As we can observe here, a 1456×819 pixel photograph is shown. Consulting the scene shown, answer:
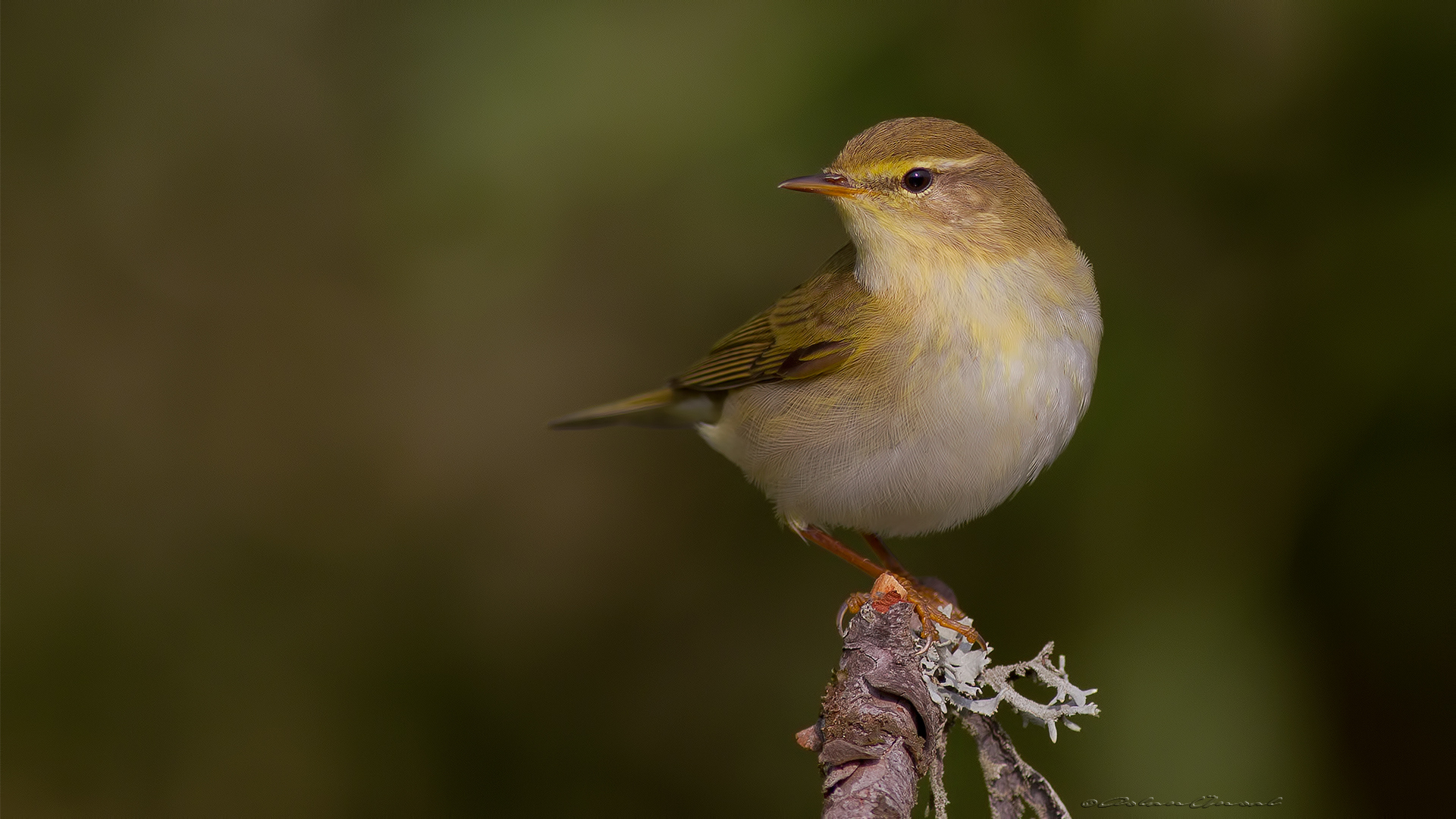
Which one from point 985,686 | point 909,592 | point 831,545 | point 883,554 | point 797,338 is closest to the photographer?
point 985,686

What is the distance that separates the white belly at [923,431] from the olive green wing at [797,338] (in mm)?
69

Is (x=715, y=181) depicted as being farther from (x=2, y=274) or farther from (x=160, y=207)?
(x=2, y=274)

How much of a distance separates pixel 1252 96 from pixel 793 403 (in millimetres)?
1930

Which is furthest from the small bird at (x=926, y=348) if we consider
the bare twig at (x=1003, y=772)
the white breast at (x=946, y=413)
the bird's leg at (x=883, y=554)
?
the bare twig at (x=1003, y=772)

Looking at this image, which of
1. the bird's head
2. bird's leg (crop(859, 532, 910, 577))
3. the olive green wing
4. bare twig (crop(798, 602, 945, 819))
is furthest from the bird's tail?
bare twig (crop(798, 602, 945, 819))

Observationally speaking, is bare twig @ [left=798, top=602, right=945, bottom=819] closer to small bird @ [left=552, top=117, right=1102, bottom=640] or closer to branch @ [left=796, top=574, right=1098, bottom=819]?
branch @ [left=796, top=574, right=1098, bottom=819]

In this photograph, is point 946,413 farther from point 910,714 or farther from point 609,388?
point 609,388

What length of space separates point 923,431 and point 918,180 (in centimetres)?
80

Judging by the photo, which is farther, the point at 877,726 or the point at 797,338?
the point at 797,338

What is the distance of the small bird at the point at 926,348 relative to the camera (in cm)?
331

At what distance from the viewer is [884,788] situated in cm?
243

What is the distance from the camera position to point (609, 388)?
555 cm

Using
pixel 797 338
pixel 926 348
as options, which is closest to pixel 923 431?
pixel 926 348

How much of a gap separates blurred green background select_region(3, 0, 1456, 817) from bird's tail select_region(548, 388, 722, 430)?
1.76 ft
